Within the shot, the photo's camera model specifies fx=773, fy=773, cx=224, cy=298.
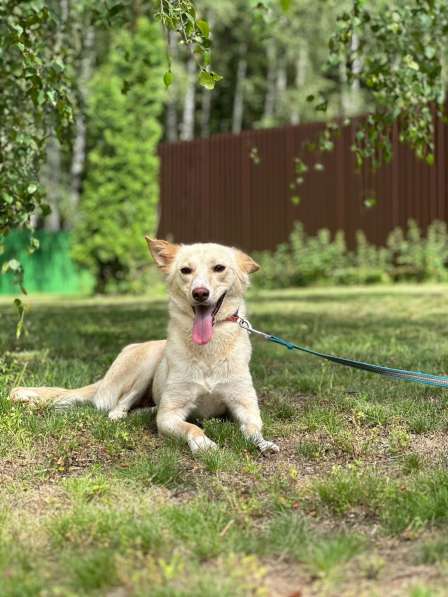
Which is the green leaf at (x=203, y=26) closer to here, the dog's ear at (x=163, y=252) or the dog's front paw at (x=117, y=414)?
the dog's ear at (x=163, y=252)

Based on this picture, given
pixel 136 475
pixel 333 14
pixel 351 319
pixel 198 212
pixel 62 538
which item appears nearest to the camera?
pixel 62 538

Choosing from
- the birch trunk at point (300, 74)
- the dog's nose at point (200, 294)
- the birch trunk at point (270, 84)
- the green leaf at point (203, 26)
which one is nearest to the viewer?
the green leaf at point (203, 26)

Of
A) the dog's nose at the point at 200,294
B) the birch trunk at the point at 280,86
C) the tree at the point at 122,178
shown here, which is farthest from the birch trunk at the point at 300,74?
the dog's nose at the point at 200,294

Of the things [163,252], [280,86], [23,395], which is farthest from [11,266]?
[280,86]

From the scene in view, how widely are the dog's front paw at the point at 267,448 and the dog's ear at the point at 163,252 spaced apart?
109 centimetres

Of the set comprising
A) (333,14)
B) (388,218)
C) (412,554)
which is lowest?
(412,554)

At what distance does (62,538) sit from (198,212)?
15321mm

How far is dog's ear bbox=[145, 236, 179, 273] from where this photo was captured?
13.4 feet

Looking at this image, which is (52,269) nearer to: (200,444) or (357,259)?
(357,259)

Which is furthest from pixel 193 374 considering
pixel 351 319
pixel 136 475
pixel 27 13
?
pixel 351 319

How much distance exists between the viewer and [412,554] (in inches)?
97.7

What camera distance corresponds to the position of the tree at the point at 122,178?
50.8 ft

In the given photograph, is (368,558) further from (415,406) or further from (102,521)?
(415,406)

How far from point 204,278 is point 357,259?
1136cm
